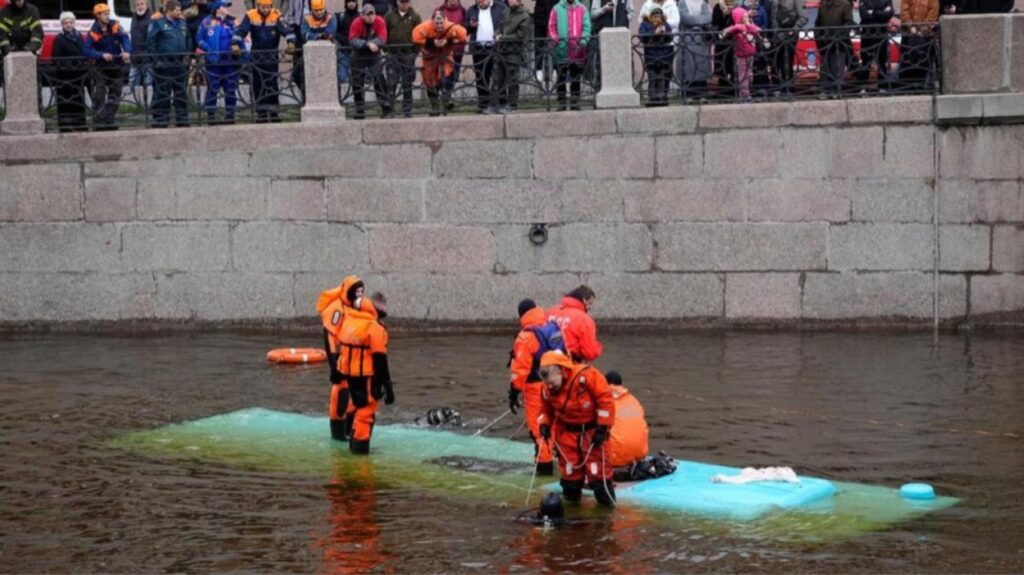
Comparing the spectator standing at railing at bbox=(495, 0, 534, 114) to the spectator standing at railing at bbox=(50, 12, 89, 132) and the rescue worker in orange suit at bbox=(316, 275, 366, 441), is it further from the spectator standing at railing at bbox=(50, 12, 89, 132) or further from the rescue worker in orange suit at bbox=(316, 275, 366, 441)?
the rescue worker in orange suit at bbox=(316, 275, 366, 441)

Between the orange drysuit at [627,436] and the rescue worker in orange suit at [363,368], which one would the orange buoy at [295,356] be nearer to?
the rescue worker in orange suit at [363,368]

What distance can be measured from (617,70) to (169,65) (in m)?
4.99

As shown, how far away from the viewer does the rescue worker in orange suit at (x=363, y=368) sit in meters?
13.5

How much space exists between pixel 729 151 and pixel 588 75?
1774 millimetres

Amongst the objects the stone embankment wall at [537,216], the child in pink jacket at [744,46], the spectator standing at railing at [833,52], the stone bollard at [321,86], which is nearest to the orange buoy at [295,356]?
the stone embankment wall at [537,216]

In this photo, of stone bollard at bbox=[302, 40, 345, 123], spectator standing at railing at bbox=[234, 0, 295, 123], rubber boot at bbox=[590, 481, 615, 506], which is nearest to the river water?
rubber boot at bbox=[590, 481, 615, 506]

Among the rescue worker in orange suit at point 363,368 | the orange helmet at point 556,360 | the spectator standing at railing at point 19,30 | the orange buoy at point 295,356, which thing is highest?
the spectator standing at railing at point 19,30

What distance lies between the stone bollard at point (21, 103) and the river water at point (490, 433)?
2.35 metres

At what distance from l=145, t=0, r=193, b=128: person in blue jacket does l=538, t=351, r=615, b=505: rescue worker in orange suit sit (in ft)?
30.0

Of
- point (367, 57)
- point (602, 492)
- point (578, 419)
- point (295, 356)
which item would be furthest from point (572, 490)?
point (367, 57)

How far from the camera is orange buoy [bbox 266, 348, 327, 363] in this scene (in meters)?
17.7

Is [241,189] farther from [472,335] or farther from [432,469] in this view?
[432,469]

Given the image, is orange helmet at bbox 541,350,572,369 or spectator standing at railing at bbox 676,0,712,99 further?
spectator standing at railing at bbox 676,0,712,99

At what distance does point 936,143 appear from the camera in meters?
18.6
